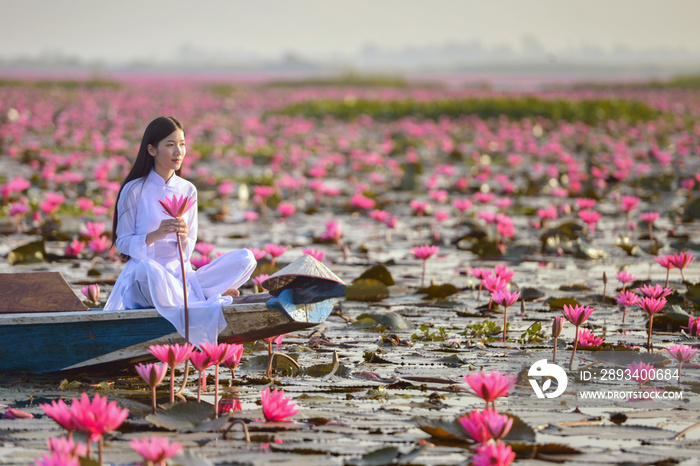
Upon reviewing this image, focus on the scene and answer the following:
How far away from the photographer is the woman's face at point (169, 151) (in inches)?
161

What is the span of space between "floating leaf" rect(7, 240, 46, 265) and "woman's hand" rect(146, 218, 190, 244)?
298cm

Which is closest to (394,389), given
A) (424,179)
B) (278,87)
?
(424,179)

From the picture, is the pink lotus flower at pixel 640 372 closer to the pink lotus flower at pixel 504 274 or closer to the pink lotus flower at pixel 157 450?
the pink lotus flower at pixel 504 274

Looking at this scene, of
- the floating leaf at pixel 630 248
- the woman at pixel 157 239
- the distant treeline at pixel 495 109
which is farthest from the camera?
the distant treeline at pixel 495 109

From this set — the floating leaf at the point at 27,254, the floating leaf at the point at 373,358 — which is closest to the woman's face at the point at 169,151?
the floating leaf at the point at 373,358

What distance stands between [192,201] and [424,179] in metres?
9.48

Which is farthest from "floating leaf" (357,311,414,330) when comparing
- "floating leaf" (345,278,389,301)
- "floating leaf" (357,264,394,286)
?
"floating leaf" (357,264,394,286)

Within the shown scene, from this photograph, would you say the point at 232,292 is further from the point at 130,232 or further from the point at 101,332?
the point at 101,332

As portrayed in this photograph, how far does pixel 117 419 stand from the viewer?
2.57m

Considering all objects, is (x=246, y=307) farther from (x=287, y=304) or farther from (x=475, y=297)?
(x=475, y=297)

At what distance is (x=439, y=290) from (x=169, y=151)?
2273 millimetres

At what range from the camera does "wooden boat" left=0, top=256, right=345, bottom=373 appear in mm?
3742

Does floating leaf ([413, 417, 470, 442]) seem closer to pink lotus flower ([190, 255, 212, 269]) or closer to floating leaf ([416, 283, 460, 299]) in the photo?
pink lotus flower ([190, 255, 212, 269])

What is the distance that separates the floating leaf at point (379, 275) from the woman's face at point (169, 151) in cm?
201
